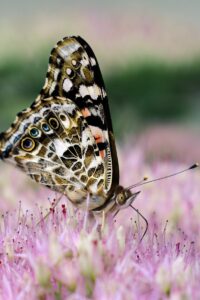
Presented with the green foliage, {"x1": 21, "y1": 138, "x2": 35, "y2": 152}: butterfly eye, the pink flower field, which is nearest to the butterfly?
{"x1": 21, "y1": 138, "x2": 35, "y2": 152}: butterfly eye

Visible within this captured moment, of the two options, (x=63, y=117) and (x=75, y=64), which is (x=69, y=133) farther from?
(x=75, y=64)

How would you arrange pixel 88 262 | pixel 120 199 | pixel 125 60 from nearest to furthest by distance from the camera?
pixel 88 262 → pixel 120 199 → pixel 125 60

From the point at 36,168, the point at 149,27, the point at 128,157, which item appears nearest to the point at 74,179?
the point at 36,168

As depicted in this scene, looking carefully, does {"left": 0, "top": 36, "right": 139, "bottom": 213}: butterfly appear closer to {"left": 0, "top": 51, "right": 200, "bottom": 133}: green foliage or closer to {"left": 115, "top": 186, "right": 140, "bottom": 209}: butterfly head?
{"left": 115, "top": 186, "right": 140, "bottom": 209}: butterfly head

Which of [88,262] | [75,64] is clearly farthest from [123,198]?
[88,262]

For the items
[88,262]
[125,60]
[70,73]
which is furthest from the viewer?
[125,60]

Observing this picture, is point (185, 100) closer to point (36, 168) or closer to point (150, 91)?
point (150, 91)

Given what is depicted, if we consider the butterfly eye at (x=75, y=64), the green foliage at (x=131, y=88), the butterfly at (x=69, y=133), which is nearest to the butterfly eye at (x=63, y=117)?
the butterfly at (x=69, y=133)
